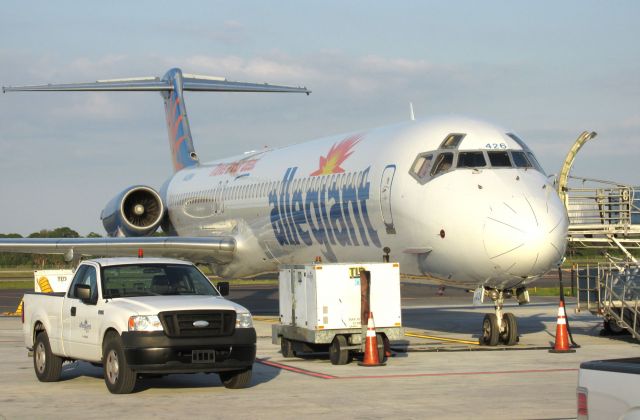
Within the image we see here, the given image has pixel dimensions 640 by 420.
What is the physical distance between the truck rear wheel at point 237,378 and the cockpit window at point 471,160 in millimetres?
6632

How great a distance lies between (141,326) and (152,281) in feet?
5.18

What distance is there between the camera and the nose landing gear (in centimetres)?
1756

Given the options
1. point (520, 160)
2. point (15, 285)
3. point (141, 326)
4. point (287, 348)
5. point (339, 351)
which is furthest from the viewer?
point (15, 285)

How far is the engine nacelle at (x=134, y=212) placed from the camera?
31719 mm

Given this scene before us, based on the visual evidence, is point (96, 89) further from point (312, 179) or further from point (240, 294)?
point (312, 179)

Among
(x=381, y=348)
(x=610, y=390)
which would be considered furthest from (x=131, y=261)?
(x=610, y=390)

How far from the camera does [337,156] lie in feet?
72.0

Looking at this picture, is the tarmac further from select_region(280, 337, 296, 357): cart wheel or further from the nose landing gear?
the nose landing gear

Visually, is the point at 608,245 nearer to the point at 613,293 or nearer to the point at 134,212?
the point at 613,293

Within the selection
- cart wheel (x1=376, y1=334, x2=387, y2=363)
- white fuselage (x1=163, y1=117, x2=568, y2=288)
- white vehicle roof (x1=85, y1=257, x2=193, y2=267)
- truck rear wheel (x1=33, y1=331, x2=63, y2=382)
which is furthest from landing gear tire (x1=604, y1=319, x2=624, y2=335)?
truck rear wheel (x1=33, y1=331, x2=63, y2=382)

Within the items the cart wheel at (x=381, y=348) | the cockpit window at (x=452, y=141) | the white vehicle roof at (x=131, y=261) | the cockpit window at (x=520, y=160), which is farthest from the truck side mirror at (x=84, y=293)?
the cockpit window at (x=520, y=160)

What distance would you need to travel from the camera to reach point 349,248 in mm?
20547

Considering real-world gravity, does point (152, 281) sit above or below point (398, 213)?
below

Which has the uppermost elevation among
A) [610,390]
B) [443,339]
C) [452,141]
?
[452,141]
